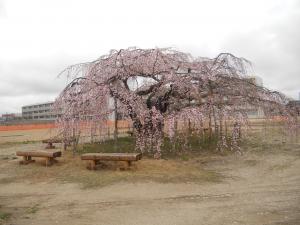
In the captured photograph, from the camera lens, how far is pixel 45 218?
712 cm

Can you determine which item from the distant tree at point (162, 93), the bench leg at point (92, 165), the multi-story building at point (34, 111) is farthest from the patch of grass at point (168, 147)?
the multi-story building at point (34, 111)

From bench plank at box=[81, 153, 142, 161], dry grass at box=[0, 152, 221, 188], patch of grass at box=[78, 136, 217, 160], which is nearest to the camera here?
dry grass at box=[0, 152, 221, 188]

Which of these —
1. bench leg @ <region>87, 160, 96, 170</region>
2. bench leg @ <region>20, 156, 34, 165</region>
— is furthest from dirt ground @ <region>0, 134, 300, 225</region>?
bench leg @ <region>20, 156, 34, 165</region>

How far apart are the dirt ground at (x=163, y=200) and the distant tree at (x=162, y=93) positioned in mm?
2116

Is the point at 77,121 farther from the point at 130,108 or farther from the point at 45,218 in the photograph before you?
the point at 45,218

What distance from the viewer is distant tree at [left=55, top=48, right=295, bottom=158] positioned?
42.9ft

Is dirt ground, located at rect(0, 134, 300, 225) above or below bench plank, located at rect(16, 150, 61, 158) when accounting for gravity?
below

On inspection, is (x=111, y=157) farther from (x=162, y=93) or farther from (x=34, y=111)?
(x=34, y=111)

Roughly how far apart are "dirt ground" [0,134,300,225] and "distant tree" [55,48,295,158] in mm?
2116

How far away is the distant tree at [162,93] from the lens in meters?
13.1

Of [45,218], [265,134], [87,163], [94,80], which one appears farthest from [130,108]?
[265,134]

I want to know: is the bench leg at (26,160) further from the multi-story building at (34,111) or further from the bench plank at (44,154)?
the multi-story building at (34,111)

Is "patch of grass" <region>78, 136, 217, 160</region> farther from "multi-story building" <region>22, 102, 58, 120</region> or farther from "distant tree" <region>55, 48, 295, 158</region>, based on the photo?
"multi-story building" <region>22, 102, 58, 120</region>

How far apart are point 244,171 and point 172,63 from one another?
4.73 metres
